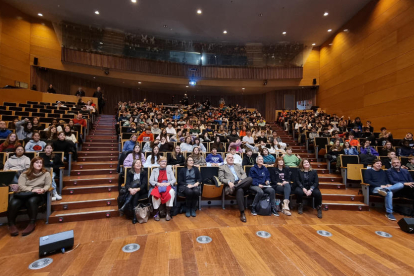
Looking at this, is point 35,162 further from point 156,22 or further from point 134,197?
point 156,22

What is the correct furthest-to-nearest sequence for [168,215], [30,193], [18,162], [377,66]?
[377,66] → [18,162] → [168,215] → [30,193]

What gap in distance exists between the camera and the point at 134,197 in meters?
2.83

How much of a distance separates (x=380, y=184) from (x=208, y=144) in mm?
3413

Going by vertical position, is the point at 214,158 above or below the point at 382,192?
above

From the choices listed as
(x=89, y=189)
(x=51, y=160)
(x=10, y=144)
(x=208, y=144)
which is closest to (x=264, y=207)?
(x=208, y=144)

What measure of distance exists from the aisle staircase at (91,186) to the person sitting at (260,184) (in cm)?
216

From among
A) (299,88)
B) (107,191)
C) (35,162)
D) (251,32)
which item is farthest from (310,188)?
(299,88)

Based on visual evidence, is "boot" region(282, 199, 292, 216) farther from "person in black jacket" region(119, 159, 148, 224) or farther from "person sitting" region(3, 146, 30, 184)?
"person sitting" region(3, 146, 30, 184)

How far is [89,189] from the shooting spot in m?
3.56

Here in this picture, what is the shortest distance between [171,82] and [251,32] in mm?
4864

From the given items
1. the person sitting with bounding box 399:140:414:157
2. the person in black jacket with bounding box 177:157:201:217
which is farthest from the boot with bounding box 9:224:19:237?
the person sitting with bounding box 399:140:414:157

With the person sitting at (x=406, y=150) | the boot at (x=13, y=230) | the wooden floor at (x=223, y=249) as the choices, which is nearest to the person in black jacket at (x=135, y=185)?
the wooden floor at (x=223, y=249)

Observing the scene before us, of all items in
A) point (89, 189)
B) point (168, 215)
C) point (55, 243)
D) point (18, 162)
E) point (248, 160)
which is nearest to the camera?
point (55, 243)

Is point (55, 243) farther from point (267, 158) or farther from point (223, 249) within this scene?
point (267, 158)
